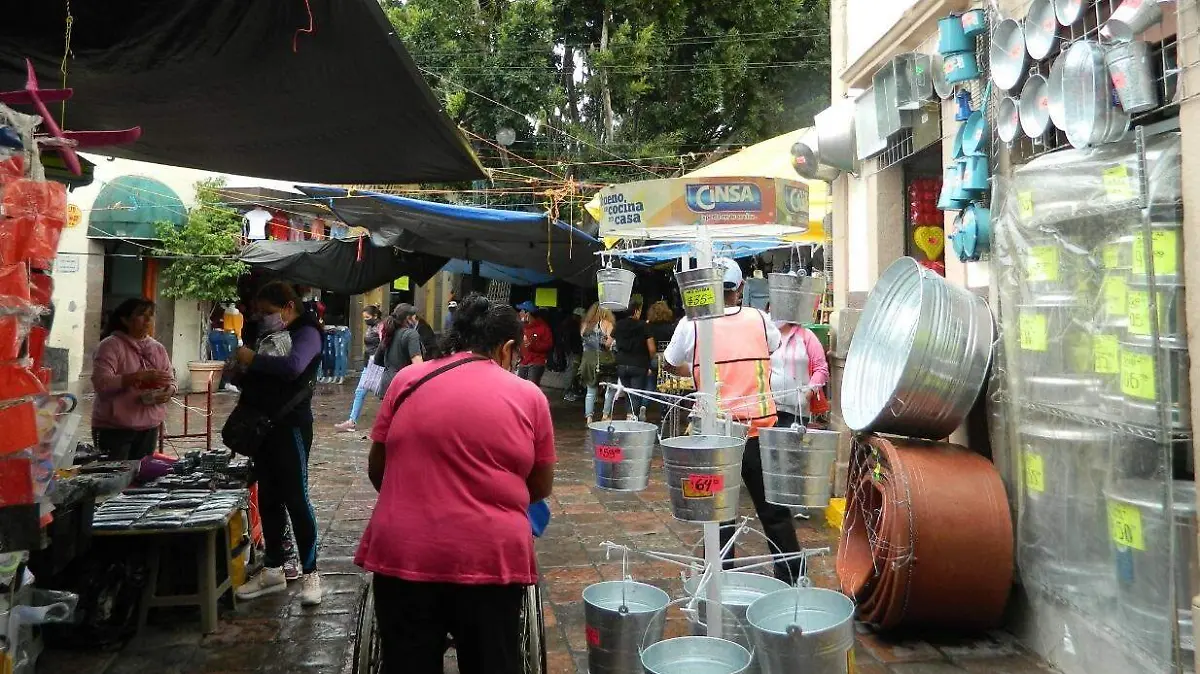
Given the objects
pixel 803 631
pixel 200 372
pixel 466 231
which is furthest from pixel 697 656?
pixel 200 372

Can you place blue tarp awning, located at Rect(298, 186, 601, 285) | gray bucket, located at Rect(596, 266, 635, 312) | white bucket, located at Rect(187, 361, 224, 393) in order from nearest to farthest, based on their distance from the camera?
1. gray bucket, located at Rect(596, 266, 635, 312)
2. blue tarp awning, located at Rect(298, 186, 601, 285)
3. white bucket, located at Rect(187, 361, 224, 393)

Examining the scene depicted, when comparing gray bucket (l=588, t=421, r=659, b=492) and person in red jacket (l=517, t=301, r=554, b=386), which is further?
person in red jacket (l=517, t=301, r=554, b=386)

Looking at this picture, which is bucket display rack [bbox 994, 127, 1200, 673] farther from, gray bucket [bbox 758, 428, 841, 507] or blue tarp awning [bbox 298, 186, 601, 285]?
blue tarp awning [bbox 298, 186, 601, 285]

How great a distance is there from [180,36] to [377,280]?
283 inches

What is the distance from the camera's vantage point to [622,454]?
3303 millimetres

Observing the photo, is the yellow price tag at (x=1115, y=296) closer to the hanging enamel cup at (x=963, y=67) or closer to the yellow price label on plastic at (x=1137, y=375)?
the yellow price label on plastic at (x=1137, y=375)

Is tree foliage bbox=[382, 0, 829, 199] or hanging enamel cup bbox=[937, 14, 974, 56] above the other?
tree foliage bbox=[382, 0, 829, 199]

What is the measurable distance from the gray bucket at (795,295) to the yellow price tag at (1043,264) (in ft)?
3.93

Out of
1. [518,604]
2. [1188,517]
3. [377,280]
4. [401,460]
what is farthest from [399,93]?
[377,280]

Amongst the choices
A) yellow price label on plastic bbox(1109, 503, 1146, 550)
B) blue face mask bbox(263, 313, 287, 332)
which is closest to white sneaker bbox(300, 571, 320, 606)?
blue face mask bbox(263, 313, 287, 332)

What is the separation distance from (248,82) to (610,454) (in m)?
2.35

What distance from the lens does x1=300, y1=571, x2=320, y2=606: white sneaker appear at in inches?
162

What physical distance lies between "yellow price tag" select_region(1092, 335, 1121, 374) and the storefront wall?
0.27 m

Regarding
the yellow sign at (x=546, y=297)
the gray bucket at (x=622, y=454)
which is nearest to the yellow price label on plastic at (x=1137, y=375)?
the gray bucket at (x=622, y=454)
